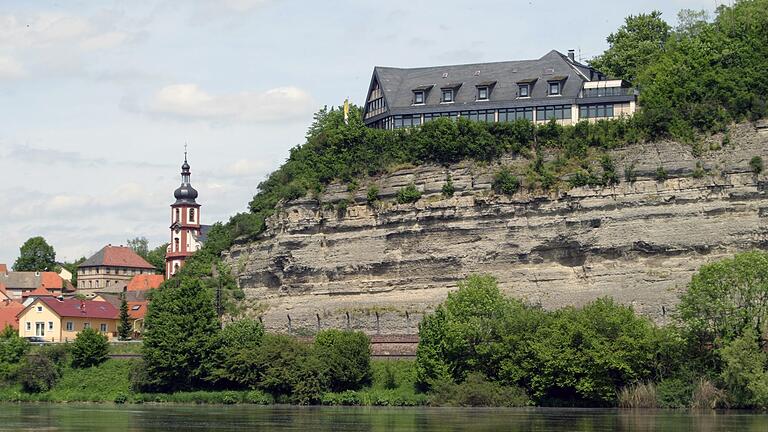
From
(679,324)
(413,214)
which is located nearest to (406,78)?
(413,214)

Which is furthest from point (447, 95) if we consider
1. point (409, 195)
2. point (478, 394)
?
point (478, 394)

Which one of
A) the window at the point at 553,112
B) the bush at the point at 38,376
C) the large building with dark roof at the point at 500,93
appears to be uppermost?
the large building with dark roof at the point at 500,93

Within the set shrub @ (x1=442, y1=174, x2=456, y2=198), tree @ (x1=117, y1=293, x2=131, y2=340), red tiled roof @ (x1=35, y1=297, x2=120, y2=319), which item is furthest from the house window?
red tiled roof @ (x1=35, y1=297, x2=120, y2=319)

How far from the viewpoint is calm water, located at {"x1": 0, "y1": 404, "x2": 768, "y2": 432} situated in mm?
58031

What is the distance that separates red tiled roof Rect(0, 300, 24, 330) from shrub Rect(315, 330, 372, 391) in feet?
105

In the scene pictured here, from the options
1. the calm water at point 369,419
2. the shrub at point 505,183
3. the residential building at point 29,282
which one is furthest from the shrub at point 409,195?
the residential building at point 29,282

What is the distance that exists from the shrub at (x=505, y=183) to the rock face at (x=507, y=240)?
437 millimetres

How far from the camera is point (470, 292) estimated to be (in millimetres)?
76375

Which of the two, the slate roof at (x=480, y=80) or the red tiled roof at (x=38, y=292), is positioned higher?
the slate roof at (x=480, y=80)

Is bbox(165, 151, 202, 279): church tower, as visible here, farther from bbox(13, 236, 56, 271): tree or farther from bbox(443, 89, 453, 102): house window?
bbox(443, 89, 453, 102): house window

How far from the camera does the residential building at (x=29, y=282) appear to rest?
5354 inches

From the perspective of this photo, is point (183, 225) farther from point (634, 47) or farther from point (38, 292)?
point (634, 47)

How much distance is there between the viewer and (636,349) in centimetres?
7075

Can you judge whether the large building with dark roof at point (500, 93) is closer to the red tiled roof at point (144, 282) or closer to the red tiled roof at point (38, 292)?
the red tiled roof at point (144, 282)
